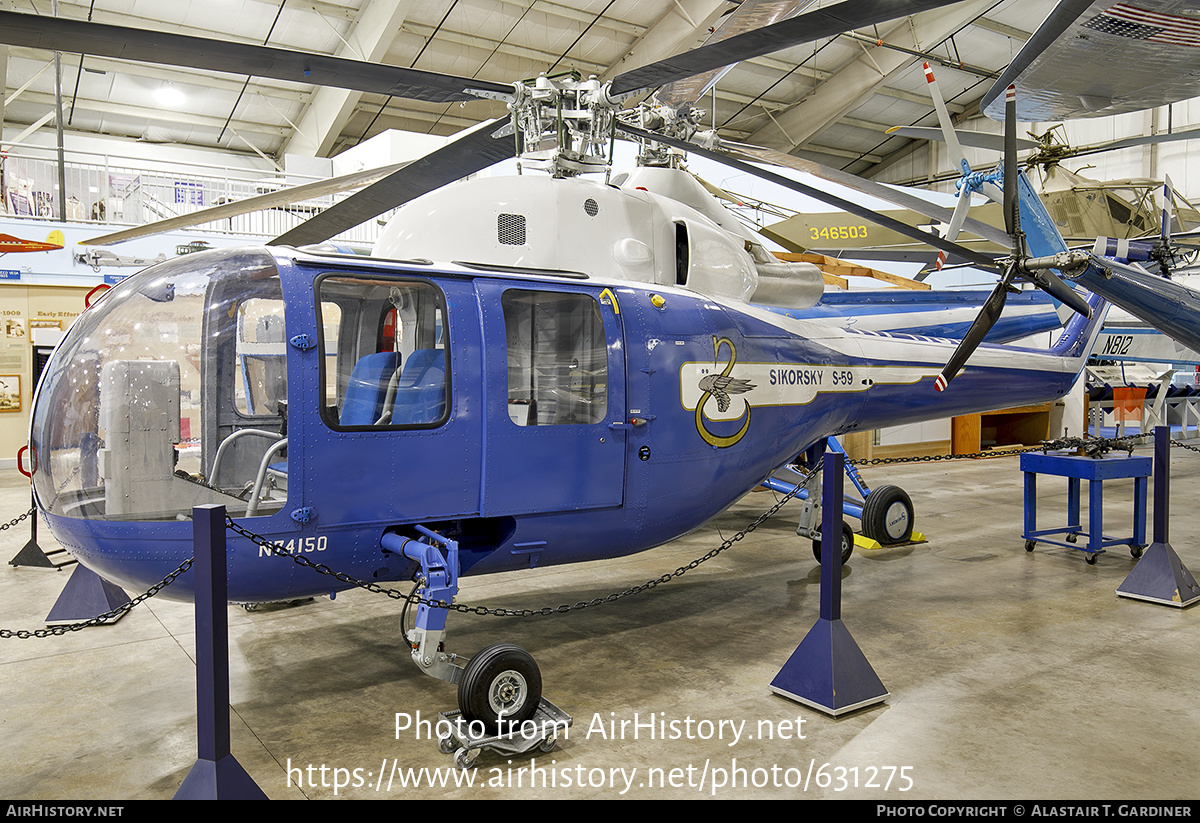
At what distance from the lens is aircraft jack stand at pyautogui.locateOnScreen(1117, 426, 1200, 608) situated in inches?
238

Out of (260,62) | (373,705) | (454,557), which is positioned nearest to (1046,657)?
(454,557)

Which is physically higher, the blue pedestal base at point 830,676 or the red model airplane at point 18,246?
the red model airplane at point 18,246

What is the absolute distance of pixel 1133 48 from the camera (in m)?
5.54

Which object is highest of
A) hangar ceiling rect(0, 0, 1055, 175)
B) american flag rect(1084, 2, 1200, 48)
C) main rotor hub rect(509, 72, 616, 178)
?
hangar ceiling rect(0, 0, 1055, 175)

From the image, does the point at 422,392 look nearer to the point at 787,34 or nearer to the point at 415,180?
the point at 415,180

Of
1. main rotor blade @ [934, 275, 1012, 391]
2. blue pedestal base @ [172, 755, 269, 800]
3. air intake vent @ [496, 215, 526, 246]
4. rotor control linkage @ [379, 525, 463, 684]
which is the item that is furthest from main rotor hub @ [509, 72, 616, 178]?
blue pedestal base @ [172, 755, 269, 800]

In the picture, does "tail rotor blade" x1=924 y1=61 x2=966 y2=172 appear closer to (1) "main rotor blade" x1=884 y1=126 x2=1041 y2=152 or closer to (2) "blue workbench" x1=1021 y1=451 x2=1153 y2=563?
(1) "main rotor blade" x1=884 y1=126 x2=1041 y2=152

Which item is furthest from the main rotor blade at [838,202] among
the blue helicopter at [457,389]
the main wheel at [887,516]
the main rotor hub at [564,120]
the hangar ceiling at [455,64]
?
the hangar ceiling at [455,64]

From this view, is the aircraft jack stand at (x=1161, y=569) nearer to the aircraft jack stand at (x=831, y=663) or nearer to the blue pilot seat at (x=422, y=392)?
the aircraft jack stand at (x=831, y=663)

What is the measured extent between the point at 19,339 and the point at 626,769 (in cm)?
1478

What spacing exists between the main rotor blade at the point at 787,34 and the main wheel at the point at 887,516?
5.04m

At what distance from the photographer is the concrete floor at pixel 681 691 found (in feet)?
11.6

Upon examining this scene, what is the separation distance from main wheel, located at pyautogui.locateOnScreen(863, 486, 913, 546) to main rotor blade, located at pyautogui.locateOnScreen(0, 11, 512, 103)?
5.74 m

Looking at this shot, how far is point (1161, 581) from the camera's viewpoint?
621 cm
